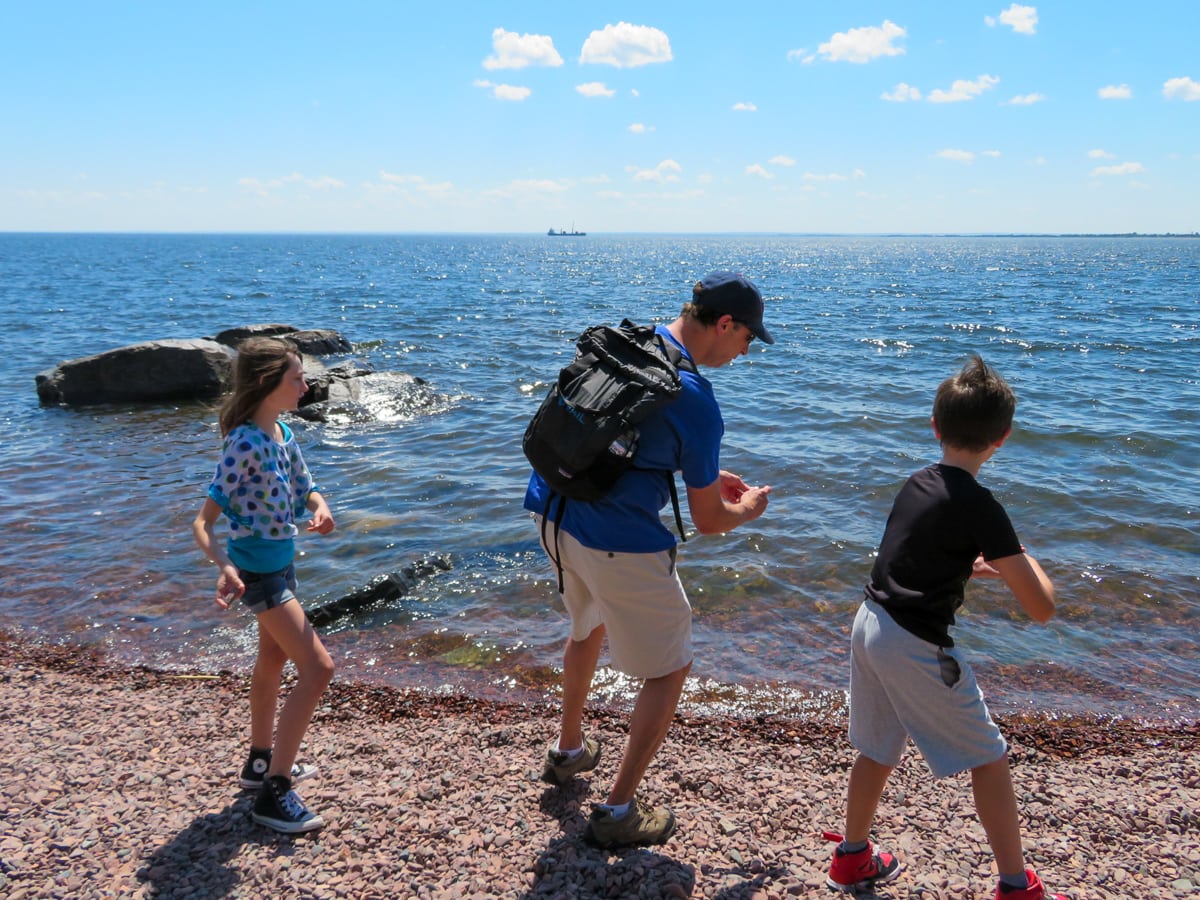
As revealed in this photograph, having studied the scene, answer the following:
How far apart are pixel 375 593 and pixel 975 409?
5454 mm

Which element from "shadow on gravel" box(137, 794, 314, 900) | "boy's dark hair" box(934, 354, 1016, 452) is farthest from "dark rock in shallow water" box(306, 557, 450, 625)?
"boy's dark hair" box(934, 354, 1016, 452)

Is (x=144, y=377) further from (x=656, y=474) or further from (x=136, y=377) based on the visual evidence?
(x=656, y=474)

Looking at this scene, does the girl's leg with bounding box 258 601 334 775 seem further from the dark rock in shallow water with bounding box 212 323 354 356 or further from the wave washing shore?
the dark rock in shallow water with bounding box 212 323 354 356

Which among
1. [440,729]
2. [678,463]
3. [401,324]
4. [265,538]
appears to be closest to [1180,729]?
[678,463]

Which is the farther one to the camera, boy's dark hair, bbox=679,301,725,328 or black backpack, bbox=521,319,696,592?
boy's dark hair, bbox=679,301,725,328

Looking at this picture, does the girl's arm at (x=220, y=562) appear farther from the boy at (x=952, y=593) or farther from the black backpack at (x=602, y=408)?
the boy at (x=952, y=593)

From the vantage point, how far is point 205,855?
3631mm

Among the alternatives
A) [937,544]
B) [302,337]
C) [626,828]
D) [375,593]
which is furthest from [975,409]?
[302,337]

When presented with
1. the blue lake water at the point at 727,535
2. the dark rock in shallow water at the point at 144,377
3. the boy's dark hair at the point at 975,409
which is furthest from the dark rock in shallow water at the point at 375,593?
the dark rock in shallow water at the point at 144,377

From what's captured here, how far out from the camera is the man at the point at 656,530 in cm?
333

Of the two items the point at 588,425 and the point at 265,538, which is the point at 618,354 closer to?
the point at 588,425

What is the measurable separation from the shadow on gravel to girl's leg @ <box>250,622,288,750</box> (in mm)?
306

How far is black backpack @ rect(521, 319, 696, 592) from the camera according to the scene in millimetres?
3211

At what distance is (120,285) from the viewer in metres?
47.8
